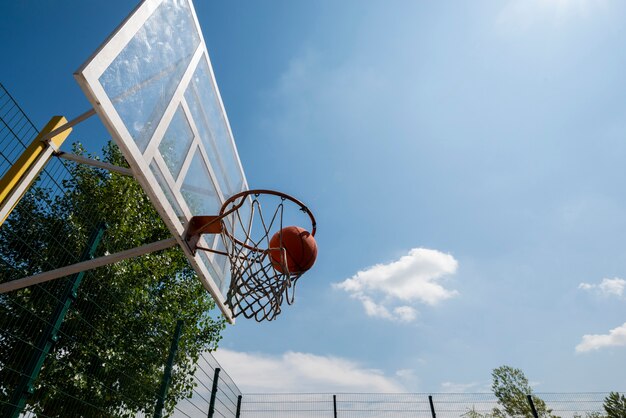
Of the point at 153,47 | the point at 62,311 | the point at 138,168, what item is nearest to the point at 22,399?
the point at 62,311

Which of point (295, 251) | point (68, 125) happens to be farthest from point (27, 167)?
point (295, 251)

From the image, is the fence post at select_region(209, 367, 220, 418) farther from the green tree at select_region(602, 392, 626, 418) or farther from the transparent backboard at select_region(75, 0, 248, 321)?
the green tree at select_region(602, 392, 626, 418)

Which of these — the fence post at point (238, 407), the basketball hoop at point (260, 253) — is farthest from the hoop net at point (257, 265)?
the fence post at point (238, 407)

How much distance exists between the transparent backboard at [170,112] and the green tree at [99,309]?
916 mm

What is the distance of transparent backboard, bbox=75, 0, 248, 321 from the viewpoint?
213 centimetres

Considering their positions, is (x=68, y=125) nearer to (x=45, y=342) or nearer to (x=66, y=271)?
(x=66, y=271)

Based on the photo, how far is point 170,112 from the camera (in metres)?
2.86

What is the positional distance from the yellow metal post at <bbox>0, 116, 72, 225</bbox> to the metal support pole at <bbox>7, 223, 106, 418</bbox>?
853mm

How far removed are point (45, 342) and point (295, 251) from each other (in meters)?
2.06

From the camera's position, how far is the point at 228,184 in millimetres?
4270

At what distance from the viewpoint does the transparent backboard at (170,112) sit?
213 centimetres

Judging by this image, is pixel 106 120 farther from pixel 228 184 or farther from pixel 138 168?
pixel 228 184

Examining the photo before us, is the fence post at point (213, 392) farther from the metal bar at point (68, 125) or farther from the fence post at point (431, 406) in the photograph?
the fence post at point (431, 406)

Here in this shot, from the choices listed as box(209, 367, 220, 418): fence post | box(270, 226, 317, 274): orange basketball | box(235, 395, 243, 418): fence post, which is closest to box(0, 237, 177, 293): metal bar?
box(270, 226, 317, 274): orange basketball
